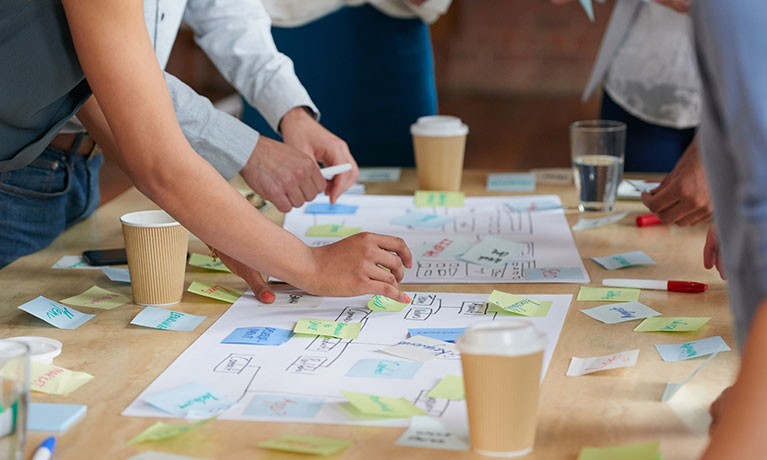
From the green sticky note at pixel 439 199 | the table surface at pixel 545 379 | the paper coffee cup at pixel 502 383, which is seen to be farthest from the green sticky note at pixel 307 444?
the green sticky note at pixel 439 199

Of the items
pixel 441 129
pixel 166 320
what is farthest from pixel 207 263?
pixel 441 129

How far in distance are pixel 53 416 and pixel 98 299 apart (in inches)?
13.6

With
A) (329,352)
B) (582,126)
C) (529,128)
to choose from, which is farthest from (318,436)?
(529,128)

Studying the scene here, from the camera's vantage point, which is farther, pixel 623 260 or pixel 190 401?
pixel 623 260

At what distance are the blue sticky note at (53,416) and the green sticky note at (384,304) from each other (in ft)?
1.21

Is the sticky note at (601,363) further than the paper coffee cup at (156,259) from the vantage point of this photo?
No

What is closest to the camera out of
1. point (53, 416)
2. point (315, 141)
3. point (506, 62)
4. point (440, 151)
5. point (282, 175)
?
point (53, 416)

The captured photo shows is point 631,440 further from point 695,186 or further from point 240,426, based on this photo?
point 695,186

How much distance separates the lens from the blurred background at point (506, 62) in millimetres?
5836

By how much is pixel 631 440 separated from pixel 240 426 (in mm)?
327

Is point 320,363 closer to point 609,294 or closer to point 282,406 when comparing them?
point 282,406

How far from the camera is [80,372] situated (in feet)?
2.75

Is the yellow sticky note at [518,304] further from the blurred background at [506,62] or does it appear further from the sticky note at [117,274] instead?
the blurred background at [506,62]

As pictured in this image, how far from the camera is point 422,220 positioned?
1412 mm
